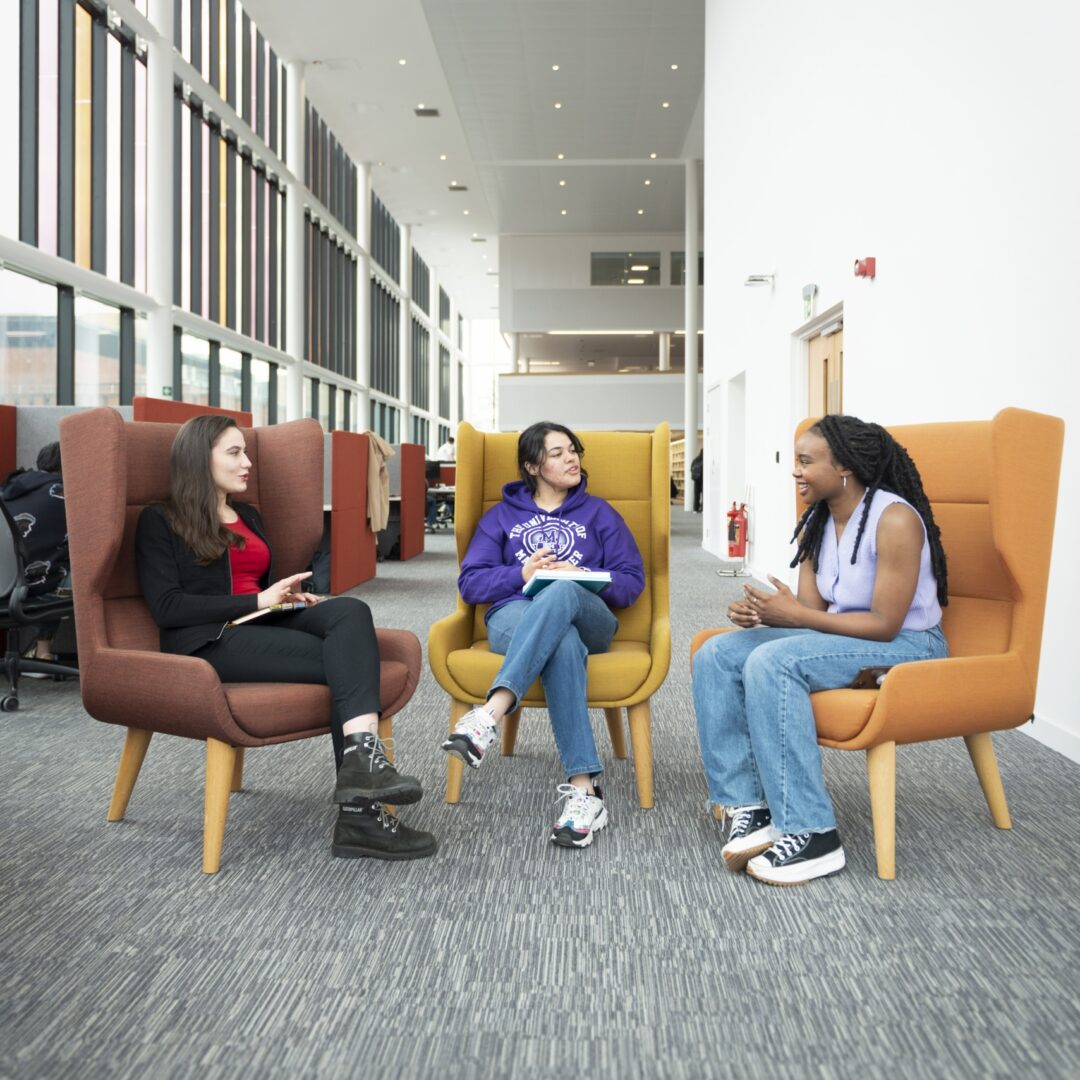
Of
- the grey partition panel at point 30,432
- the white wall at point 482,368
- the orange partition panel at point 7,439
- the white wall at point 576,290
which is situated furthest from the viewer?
the white wall at point 482,368

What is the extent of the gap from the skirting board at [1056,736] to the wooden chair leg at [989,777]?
2.49 feet

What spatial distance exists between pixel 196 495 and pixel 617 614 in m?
1.31

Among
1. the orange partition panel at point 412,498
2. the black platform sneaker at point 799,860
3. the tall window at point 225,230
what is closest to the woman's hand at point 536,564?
the black platform sneaker at point 799,860

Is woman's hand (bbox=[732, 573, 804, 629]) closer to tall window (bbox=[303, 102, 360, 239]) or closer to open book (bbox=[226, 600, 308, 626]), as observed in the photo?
open book (bbox=[226, 600, 308, 626])

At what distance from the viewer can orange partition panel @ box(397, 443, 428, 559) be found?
10547 mm

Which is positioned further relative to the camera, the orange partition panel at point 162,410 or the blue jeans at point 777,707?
the orange partition panel at point 162,410

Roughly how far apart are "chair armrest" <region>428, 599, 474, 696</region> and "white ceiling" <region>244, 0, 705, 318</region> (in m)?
10.0

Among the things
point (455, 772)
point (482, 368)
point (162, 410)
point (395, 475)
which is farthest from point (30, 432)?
point (482, 368)

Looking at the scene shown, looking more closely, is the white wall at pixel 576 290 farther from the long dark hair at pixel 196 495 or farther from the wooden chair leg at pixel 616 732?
the long dark hair at pixel 196 495

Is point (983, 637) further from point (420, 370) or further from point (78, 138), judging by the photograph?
point (420, 370)

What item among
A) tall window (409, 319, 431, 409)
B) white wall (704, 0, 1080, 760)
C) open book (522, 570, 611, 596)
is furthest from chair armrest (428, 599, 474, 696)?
tall window (409, 319, 431, 409)

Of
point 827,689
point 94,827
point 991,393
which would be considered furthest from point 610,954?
point 991,393

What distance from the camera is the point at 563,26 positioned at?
38.7ft

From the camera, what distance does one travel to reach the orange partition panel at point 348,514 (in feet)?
25.0
